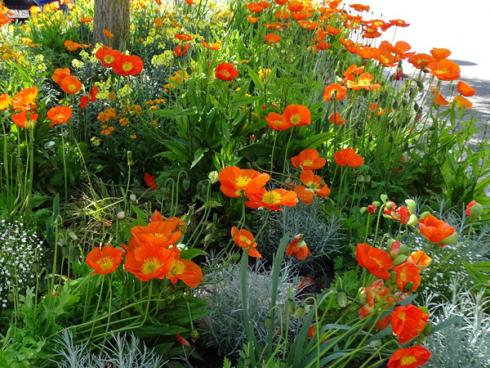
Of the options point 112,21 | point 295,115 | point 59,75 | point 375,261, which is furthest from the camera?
point 112,21

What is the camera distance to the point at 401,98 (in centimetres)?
324

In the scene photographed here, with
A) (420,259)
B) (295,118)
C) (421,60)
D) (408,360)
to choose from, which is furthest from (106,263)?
(421,60)

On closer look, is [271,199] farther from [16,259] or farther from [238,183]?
[16,259]

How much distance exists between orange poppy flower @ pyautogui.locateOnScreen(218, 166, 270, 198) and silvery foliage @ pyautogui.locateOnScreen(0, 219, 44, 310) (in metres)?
0.80

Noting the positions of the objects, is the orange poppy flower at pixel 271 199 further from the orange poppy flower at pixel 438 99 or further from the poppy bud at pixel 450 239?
the orange poppy flower at pixel 438 99

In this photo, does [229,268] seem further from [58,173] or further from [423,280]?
[58,173]

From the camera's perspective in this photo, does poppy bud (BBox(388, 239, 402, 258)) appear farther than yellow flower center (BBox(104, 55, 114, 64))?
No

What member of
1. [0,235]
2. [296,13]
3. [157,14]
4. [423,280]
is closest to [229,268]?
[423,280]

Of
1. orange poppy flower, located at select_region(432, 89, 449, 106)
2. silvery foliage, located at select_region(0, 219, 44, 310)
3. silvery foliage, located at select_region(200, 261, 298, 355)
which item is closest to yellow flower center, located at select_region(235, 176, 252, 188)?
silvery foliage, located at select_region(200, 261, 298, 355)

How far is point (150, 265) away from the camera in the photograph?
1486mm

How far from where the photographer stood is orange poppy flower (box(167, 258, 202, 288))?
1616 mm

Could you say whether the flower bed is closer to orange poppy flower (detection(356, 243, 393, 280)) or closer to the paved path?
orange poppy flower (detection(356, 243, 393, 280))

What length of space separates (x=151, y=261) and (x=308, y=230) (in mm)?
1185

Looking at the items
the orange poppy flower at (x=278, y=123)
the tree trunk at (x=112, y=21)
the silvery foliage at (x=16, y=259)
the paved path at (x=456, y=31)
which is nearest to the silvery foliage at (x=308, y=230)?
the orange poppy flower at (x=278, y=123)
